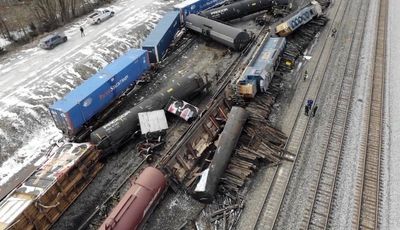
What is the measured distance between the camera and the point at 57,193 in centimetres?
2092

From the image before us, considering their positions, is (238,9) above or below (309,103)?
above

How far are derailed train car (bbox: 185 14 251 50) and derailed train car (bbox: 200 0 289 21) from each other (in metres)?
2.82

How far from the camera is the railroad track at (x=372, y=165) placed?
65.5 feet

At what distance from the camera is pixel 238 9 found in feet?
149

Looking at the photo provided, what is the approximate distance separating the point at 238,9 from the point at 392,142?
2764cm

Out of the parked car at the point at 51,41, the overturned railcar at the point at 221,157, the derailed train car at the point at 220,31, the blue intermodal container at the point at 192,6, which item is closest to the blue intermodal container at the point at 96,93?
the derailed train car at the point at 220,31

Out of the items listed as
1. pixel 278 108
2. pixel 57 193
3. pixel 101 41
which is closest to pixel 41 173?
pixel 57 193

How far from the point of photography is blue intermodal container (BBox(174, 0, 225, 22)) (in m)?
44.9

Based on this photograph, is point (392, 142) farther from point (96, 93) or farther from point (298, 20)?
point (96, 93)

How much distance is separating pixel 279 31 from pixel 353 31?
10.8 meters

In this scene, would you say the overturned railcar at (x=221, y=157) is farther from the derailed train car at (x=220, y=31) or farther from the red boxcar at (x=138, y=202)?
the derailed train car at (x=220, y=31)

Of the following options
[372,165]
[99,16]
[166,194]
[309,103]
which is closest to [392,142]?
[372,165]

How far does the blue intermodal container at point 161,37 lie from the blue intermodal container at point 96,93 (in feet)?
9.00

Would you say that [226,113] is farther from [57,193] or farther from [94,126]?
[57,193]
